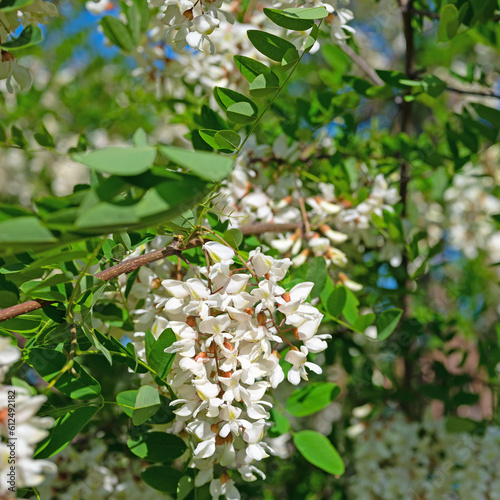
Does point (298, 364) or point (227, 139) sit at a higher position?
point (227, 139)

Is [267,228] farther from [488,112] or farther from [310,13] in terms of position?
[488,112]

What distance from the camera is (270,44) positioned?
0.55 m

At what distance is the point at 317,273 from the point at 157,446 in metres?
0.27

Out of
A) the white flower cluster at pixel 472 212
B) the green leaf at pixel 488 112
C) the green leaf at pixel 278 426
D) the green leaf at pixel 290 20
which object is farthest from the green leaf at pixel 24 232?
the white flower cluster at pixel 472 212

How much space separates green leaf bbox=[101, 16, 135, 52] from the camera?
2.84 feet

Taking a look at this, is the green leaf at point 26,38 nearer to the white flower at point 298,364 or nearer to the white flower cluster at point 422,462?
the white flower at point 298,364

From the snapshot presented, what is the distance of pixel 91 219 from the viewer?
33 cm

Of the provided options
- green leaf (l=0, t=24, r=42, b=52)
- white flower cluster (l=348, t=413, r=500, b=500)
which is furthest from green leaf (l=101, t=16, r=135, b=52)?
white flower cluster (l=348, t=413, r=500, b=500)

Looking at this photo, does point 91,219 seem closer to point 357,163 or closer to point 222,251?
point 222,251

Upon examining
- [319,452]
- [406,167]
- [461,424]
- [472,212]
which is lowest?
[472,212]

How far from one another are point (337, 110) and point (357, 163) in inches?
5.0

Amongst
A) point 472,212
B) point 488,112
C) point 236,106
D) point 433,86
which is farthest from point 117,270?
point 472,212

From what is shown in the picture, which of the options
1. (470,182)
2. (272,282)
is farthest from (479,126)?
(470,182)

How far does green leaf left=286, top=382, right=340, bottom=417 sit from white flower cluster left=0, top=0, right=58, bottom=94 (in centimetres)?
51
